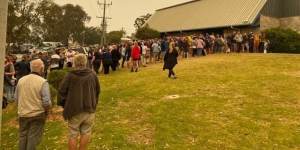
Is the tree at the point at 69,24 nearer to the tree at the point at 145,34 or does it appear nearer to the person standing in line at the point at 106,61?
the tree at the point at 145,34

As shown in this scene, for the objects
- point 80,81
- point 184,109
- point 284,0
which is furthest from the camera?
point 284,0

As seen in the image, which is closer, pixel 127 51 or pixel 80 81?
pixel 80 81

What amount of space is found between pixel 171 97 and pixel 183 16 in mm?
38345

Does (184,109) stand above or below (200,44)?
below

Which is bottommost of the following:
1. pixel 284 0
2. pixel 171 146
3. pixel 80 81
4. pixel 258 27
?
pixel 171 146

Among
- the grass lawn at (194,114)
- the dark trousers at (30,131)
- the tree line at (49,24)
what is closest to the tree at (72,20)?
the tree line at (49,24)

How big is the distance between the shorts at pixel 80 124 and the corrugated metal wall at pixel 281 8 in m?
34.8

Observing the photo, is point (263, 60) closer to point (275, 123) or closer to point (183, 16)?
point (275, 123)

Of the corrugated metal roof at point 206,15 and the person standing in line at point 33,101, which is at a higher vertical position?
the corrugated metal roof at point 206,15

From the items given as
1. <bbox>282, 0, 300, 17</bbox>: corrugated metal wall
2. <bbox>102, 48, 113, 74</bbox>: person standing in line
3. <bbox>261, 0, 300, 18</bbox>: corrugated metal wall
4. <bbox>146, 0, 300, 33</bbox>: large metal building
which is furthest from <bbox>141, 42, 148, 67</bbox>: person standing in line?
<bbox>282, 0, 300, 17</bbox>: corrugated metal wall

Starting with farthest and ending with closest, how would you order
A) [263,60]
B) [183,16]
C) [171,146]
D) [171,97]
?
[183,16] < [263,60] < [171,97] < [171,146]

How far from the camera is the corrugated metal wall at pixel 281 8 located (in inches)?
1577

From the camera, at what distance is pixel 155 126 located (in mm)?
10484

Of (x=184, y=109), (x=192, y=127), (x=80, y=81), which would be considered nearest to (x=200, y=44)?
(x=184, y=109)
